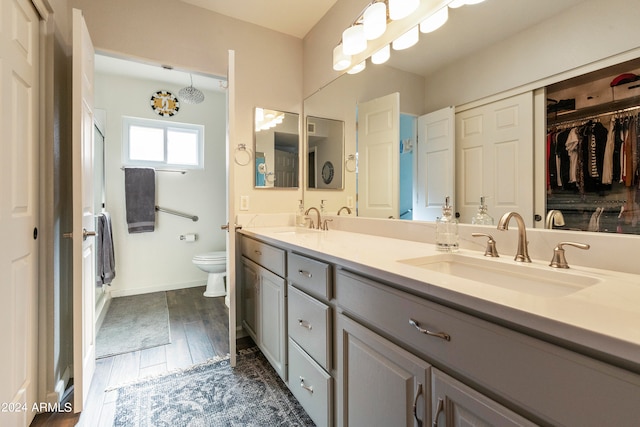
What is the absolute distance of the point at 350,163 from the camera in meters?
2.07

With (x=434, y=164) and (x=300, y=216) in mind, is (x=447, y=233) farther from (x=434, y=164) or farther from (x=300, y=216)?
(x=300, y=216)

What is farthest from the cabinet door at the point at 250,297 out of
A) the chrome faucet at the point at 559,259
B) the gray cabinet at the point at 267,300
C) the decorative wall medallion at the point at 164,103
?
the decorative wall medallion at the point at 164,103

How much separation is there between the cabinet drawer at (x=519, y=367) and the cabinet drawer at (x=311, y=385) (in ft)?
1.63

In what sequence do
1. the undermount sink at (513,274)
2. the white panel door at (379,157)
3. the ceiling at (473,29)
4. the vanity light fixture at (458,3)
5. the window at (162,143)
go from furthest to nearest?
the window at (162,143)
the white panel door at (379,157)
the vanity light fixture at (458,3)
the ceiling at (473,29)
the undermount sink at (513,274)

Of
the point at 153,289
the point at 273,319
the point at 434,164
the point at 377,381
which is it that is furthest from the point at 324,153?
the point at 153,289

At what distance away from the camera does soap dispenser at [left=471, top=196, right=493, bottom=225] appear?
45.9 inches

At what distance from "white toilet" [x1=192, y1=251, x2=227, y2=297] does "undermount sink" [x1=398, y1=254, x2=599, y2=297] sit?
2475mm

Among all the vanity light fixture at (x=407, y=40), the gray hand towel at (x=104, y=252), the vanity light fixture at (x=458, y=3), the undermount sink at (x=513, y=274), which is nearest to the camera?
the undermount sink at (x=513, y=274)

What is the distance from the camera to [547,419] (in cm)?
49

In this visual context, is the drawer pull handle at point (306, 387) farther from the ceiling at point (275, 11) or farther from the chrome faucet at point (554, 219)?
the ceiling at point (275, 11)

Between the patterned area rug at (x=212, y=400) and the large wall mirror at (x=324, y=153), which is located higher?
the large wall mirror at (x=324, y=153)

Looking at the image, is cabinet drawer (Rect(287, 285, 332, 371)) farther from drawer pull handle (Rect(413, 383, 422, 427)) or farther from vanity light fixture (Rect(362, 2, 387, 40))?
vanity light fixture (Rect(362, 2, 387, 40))

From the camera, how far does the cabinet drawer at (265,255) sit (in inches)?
58.3

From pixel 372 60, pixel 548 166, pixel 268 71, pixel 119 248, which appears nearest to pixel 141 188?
pixel 119 248
